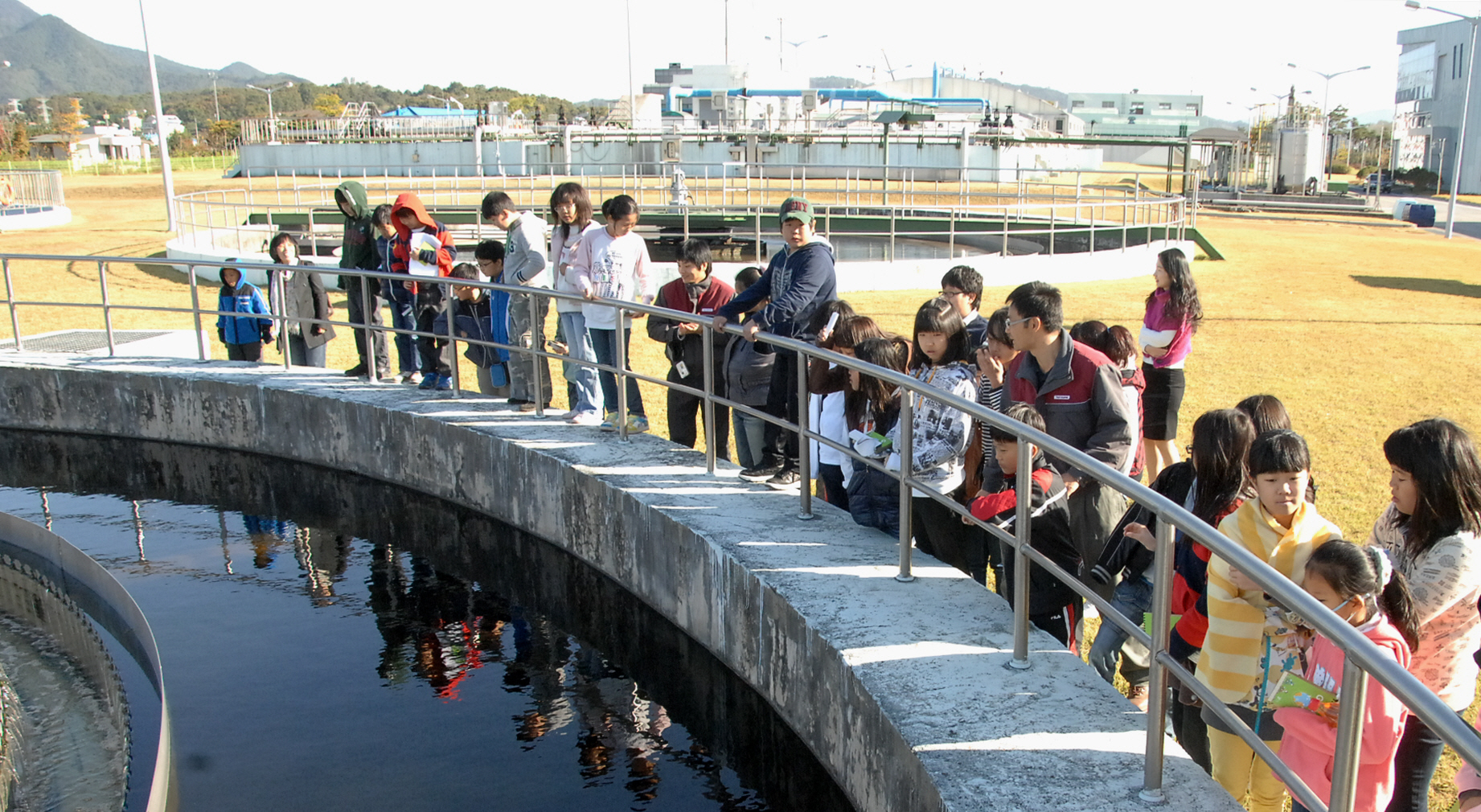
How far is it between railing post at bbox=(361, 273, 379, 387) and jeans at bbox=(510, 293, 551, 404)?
4.21 feet

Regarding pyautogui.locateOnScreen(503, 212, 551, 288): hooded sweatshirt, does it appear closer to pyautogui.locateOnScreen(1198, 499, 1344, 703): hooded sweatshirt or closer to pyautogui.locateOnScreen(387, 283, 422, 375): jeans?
pyautogui.locateOnScreen(387, 283, 422, 375): jeans

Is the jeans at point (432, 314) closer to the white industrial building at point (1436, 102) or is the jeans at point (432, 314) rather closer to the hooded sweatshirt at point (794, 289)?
the hooded sweatshirt at point (794, 289)

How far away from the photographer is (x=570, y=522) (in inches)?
270

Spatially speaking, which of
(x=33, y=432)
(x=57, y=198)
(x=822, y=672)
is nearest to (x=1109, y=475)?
(x=822, y=672)

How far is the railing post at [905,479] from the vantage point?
175 inches

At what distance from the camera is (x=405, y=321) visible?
9.02 m

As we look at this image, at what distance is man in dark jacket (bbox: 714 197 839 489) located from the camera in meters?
6.00

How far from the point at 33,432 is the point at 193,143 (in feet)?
343

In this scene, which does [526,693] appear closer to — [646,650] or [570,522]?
[646,650]

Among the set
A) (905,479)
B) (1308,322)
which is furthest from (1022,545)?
(1308,322)

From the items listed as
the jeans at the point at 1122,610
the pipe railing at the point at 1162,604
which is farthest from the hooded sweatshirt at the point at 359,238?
the jeans at the point at 1122,610

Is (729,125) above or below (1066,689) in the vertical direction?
above

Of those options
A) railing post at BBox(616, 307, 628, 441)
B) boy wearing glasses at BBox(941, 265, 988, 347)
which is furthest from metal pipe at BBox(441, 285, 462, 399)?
boy wearing glasses at BBox(941, 265, 988, 347)

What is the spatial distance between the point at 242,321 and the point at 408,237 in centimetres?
237
